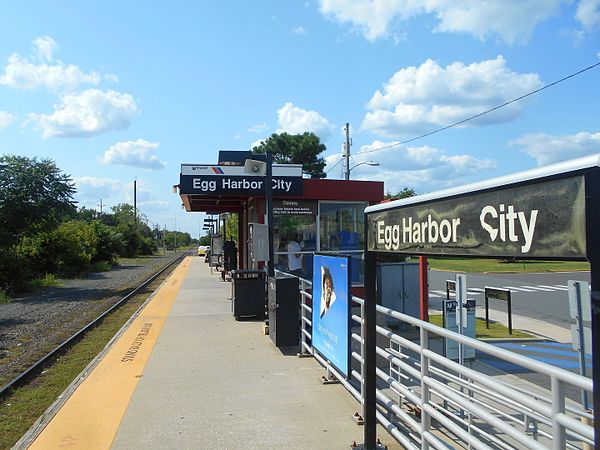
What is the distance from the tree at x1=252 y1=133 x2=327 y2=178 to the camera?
51188mm

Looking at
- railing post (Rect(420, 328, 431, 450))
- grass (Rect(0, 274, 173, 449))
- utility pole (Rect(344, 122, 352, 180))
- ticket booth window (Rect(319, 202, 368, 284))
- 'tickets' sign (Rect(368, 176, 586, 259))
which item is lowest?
grass (Rect(0, 274, 173, 449))

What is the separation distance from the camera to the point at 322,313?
5.89 metres

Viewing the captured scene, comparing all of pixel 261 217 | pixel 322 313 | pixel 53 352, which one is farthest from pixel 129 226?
pixel 322 313

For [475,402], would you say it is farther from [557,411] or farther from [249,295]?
[249,295]

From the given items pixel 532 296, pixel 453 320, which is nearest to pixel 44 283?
pixel 532 296

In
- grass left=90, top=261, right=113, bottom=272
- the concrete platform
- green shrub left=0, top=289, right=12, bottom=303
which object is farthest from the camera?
grass left=90, top=261, right=113, bottom=272

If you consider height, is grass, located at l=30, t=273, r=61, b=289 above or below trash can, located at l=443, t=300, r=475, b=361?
below

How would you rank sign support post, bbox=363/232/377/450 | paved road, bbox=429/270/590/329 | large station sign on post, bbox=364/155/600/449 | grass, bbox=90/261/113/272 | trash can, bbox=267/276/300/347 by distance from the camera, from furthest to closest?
grass, bbox=90/261/113/272
paved road, bbox=429/270/590/329
trash can, bbox=267/276/300/347
sign support post, bbox=363/232/377/450
large station sign on post, bbox=364/155/600/449

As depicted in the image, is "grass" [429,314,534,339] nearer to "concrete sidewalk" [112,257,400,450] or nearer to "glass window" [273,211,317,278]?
"glass window" [273,211,317,278]

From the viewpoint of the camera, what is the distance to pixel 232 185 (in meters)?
13.8

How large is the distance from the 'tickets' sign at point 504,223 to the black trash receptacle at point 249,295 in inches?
318

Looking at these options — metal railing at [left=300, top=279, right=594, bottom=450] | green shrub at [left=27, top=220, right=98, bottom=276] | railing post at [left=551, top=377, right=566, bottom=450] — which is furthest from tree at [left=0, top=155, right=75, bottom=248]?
railing post at [left=551, top=377, right=566, bottom=450]

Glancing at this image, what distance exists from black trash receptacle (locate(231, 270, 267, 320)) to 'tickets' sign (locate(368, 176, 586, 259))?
8087 millimetres

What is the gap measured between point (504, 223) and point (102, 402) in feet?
16.7
